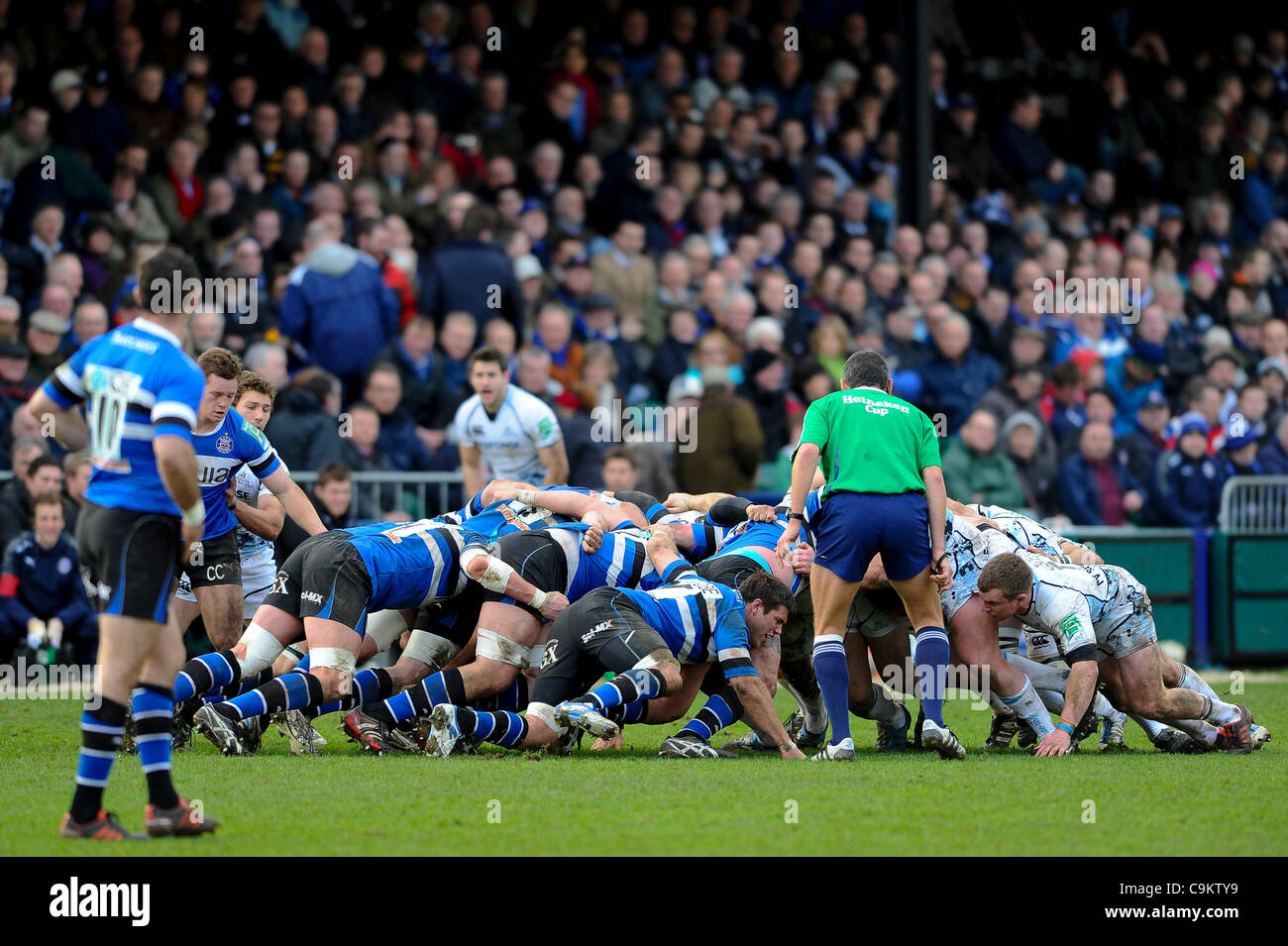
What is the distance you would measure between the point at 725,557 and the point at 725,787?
217cm

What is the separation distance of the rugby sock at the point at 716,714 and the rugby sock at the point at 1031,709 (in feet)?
4.40

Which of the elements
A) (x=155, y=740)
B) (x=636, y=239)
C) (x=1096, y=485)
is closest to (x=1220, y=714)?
(x=155, y=740)

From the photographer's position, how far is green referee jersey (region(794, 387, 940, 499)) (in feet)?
27.1

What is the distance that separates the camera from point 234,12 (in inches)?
623

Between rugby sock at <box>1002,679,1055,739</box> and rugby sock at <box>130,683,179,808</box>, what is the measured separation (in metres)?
4.34

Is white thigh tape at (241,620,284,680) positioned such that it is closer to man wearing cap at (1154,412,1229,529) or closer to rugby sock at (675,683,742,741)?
rugby sock at (675,683,742,741)

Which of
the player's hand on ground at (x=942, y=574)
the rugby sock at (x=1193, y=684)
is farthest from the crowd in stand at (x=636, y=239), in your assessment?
the rugby sock at (x=1193, y=684)

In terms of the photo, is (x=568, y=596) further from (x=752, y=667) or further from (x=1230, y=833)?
(x=1230, y=833)

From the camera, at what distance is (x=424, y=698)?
8453 mm

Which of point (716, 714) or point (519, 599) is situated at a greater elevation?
point (519, 599)

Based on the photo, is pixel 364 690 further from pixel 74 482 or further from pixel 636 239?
pixel 636 239

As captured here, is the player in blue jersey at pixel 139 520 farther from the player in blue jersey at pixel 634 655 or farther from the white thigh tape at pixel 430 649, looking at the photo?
the white thigh tape at pixel 430 649

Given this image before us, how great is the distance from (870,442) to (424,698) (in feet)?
8.02
